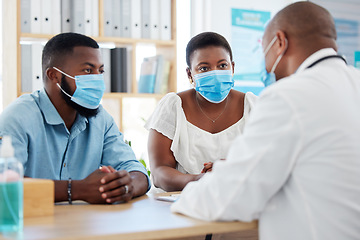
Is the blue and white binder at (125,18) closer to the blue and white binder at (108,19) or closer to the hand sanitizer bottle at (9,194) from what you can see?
the blue and white binder at (108,19)

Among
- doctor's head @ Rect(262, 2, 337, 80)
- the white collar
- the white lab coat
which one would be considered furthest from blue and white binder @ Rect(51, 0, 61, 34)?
the white lab coat

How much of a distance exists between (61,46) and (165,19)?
1767mm

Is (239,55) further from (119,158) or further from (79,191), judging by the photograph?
(79,191)

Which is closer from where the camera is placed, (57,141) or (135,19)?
(57,141)

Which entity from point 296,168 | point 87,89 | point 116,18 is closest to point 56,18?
point 116,18

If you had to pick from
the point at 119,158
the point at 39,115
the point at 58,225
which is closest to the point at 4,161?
the point at 58,225

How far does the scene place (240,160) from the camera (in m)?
1.09

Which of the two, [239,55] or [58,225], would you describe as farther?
[239,55]

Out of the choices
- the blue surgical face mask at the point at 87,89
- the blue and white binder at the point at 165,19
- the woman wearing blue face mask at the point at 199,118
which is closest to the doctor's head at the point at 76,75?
the blue surgical face mask at the point at 87,89

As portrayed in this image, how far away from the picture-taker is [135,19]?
360 cm

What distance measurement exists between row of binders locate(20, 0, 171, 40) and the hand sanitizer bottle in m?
2.49

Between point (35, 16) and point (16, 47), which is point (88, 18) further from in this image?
point (16, 47)

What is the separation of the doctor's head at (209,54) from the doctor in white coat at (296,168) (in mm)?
1095

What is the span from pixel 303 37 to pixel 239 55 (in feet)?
9.81
